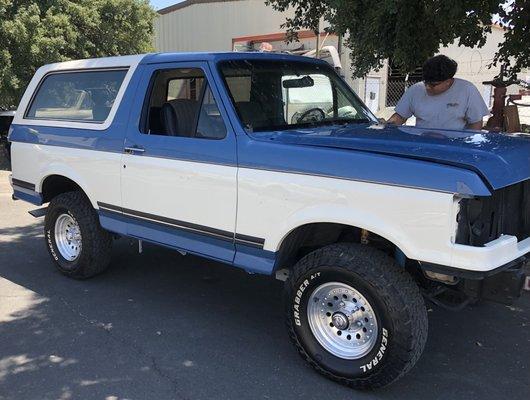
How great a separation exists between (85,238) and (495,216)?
3375mm

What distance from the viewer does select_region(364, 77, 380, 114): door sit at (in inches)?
578

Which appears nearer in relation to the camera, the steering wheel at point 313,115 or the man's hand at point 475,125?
the steering wheel at point 313,115

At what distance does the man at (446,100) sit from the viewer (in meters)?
4.61

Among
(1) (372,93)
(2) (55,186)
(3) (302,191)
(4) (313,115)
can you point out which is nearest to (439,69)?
(4) (313,115)

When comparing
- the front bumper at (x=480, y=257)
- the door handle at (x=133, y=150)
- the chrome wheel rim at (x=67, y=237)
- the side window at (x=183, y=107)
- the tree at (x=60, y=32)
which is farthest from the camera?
the tree at (x=60, y=32)

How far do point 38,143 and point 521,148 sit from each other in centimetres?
405

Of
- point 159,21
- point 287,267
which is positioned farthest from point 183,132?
point 159,21

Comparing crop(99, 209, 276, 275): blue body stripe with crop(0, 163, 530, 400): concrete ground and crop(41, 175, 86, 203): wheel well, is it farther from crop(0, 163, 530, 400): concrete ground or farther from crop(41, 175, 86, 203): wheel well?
crop(41, 175, 86, 203): wheel well

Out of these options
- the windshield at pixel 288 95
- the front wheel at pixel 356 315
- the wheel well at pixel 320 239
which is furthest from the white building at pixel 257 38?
the front wheel at pixel 356 315

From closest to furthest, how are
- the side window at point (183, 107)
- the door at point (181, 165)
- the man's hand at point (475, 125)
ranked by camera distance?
1. the door at point (181, 165)
2. the side window at point (183, 107)
3. the man's hand at point (475, 125)

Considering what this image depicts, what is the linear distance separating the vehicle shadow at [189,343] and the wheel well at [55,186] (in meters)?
0.74

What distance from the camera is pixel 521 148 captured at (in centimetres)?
321

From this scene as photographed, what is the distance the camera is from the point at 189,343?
378 centimetres

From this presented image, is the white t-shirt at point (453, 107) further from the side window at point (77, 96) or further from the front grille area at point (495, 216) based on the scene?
the side window at point (77, 96)
